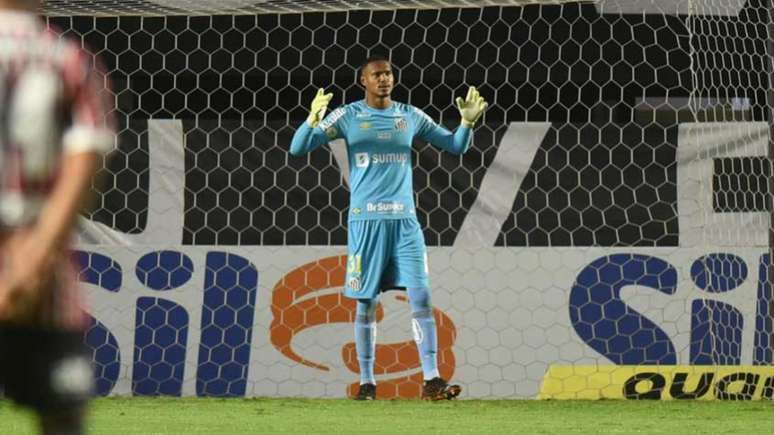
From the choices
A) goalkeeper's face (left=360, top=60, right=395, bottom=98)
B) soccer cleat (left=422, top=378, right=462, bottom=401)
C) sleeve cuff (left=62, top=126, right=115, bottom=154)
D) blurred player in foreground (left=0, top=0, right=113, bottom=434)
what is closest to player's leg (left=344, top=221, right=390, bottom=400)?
soccer cleat (left=422, top=378, right=462, bottom=401)

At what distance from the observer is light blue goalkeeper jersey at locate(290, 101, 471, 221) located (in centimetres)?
761

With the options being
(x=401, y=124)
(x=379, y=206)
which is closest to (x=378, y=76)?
(x=401, y=124)

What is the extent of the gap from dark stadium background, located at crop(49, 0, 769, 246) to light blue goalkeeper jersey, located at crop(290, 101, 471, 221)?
93cm

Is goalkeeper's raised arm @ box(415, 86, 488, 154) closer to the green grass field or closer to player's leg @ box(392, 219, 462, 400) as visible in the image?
player's leg @ box(392, 219, 462, 400)

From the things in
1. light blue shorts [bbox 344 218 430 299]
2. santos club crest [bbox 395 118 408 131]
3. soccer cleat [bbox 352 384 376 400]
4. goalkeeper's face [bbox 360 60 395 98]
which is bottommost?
soccer cleat [bbox 352 384 376 400]

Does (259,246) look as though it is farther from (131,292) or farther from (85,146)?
(85,146)

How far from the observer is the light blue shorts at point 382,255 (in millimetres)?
7602

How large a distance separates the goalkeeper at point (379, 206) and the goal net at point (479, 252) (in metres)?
0.73

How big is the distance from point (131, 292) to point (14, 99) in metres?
6.22

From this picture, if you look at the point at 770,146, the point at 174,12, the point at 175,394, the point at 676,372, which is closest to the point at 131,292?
the point at 175,394

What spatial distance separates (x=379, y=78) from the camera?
7695 mm

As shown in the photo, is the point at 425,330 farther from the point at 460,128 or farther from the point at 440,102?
the point at 440,102

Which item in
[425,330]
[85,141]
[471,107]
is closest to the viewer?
[85,141]

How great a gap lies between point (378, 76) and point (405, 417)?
6.40 feet
